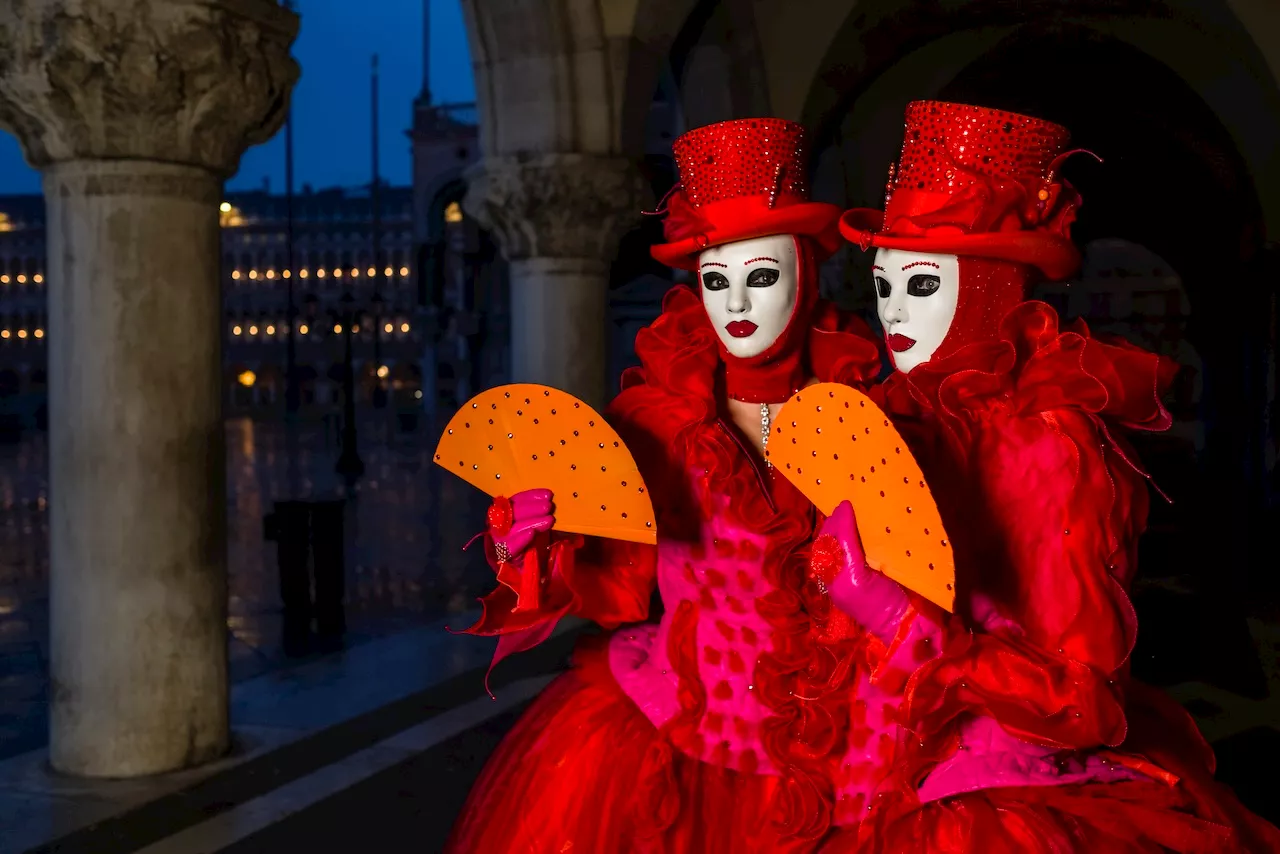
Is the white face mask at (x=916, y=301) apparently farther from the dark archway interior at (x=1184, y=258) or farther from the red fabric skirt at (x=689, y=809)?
the dark archway interior at (x=1184, y=258)

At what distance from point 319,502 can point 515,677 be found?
1.88 metres

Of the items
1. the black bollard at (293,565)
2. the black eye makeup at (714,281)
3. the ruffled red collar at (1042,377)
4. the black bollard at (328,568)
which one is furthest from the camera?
the black bollard at (328,568)

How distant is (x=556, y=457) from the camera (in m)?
2.62

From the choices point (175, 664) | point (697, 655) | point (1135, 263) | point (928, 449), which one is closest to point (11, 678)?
point (175, 664)

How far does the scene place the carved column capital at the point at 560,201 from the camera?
7.58 meters

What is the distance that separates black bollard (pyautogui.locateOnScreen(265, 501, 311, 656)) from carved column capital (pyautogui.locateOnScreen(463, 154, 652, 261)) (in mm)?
1961

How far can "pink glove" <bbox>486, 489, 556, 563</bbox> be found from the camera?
8.61 ft

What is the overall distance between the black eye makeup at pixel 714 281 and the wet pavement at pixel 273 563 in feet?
13.9

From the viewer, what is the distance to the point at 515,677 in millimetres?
6785

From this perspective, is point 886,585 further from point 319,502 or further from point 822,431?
point 319,502

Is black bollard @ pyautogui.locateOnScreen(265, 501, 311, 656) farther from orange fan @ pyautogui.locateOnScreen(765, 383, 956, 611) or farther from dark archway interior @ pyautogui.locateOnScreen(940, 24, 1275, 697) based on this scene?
orange fan @ pyautogui.locateOnScreen(765, 383, 956, 611)

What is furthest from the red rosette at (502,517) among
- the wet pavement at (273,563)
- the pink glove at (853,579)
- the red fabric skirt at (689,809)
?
the wet pavement at (273,563)

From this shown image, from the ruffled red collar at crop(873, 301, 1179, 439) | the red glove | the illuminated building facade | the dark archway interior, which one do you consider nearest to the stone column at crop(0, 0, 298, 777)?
the red glove

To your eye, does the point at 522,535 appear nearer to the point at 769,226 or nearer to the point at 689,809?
the point at 689,809
